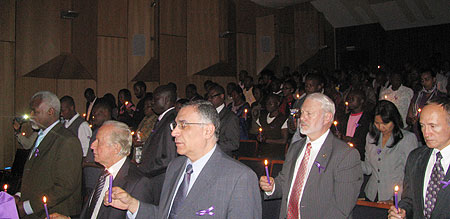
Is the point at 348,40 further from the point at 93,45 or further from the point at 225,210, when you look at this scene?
the point at 225,210

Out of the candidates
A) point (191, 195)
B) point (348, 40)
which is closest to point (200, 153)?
point (191, 195)

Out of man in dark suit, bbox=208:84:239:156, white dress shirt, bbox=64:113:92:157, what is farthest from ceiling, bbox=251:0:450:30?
white dress shirt, bbox=64:113:92:157

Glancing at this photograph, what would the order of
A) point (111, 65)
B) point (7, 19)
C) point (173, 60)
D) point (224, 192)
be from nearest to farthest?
point (224, 192), point (7, 19), point (111, 65), point (173, 60)

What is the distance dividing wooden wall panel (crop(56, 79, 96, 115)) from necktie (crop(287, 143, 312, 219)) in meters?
7.62

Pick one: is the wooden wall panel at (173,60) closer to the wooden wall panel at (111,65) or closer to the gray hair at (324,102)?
the wooden wall panel at (111,65)

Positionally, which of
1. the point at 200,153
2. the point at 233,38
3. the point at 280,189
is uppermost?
the point at 233,38

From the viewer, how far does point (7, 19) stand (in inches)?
335

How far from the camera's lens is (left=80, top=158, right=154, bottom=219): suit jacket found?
8.95 ft

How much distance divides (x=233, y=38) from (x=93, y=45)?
13.0 feet

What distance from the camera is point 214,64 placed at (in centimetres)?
1098

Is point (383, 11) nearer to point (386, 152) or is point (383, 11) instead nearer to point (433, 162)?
point (386, 152)

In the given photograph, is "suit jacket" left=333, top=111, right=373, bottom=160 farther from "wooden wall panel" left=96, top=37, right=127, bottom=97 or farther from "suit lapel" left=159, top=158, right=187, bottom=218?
"wooden wall panel" left=96, top=37, right=127, bottom=97

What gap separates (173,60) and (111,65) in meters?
1.57

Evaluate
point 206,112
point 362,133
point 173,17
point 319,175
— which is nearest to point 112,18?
point 173,17
